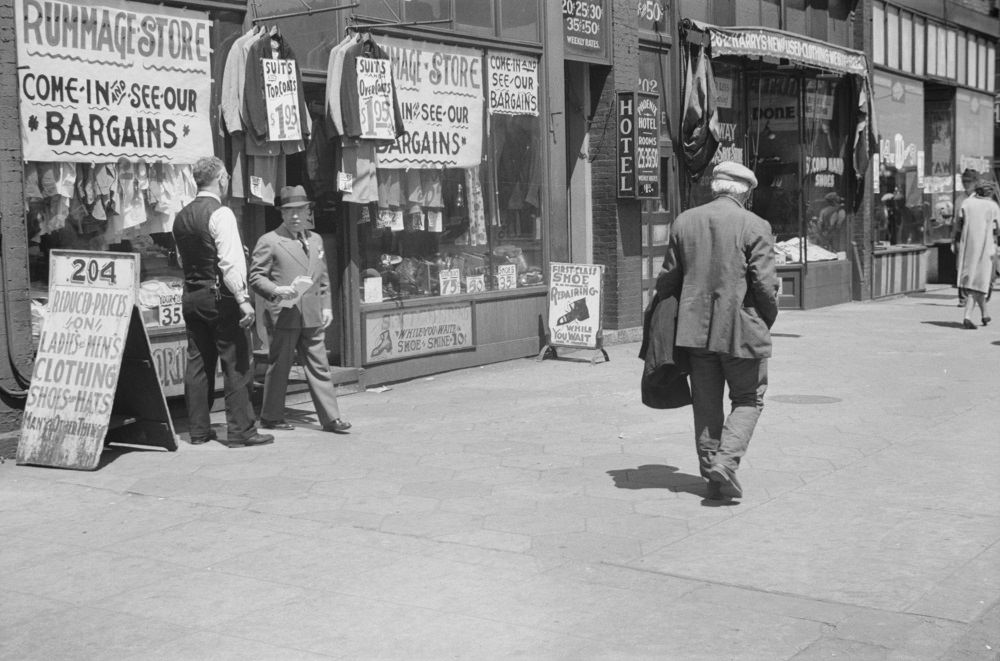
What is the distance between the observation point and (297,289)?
29.8ft

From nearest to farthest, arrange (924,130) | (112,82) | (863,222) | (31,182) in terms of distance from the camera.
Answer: (31,182) < (112,82) < (863,222) < (924,130)

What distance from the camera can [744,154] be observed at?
59.9ft

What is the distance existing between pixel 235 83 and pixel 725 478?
208 inches

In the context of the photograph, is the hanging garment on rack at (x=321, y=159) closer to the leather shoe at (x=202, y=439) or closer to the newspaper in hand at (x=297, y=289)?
the newspaper in hand at (x=297, y=289)

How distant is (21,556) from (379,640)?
7.44 feet

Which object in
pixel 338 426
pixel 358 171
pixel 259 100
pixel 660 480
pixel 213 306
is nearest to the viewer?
pixel 660 480

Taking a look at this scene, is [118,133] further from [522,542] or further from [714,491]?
[714,491]

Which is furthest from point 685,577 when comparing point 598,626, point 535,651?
point 535,651

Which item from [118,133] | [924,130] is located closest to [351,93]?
Answer: [118,133]

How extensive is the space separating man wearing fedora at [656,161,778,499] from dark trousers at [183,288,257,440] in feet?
10.7

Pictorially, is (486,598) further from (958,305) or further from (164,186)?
(958,305)

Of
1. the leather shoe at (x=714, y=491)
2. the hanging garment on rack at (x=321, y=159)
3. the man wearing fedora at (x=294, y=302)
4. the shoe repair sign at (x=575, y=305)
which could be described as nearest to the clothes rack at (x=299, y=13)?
the hanging garment on rack at (x=321, y=159)

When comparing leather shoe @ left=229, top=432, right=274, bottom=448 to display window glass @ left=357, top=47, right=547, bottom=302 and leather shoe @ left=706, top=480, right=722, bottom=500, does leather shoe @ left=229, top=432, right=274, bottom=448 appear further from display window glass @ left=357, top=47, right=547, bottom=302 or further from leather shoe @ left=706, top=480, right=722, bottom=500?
leather shoe @ left=706, top=480, right=722, bottom=500

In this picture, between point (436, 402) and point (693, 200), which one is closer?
point (436, 402)
